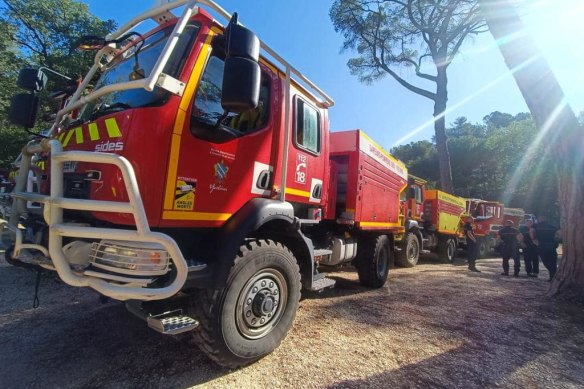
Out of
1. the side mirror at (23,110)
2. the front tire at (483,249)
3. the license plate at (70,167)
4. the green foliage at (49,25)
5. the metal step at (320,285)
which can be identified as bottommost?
the metal step at (320,285)

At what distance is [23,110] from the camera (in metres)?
3.02

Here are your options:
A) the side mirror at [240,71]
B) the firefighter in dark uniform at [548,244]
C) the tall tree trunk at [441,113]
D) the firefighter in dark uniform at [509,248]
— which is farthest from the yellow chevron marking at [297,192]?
the tall tree trunk at [441,113]

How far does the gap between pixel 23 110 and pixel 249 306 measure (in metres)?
2.78

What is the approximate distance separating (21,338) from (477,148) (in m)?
35.0

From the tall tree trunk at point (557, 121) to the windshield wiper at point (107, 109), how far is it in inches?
244

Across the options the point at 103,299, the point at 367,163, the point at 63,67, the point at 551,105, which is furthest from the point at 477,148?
the point at 103,299

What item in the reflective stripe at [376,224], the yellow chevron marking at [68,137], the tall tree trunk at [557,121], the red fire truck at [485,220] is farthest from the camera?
the red fire truck at [485,220]

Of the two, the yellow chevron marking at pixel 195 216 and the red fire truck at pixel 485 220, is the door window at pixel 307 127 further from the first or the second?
the red fire truck at pixel 485 220

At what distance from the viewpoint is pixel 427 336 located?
11.7ft

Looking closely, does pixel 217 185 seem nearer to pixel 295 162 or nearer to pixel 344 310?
pixel 295 162

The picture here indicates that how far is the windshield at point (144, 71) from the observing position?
2.28 meters

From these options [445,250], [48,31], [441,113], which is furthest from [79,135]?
[48,31]

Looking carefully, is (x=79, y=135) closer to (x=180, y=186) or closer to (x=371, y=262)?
(x=180, y=186)

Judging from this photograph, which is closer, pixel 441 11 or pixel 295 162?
pixel 295 162
